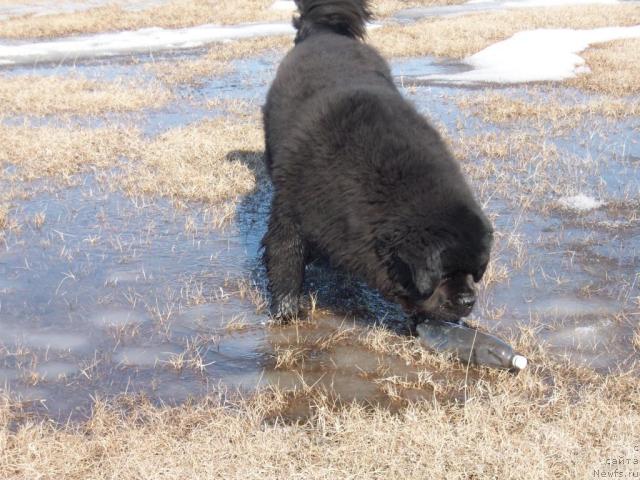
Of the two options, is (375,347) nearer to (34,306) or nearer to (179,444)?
(179,444)

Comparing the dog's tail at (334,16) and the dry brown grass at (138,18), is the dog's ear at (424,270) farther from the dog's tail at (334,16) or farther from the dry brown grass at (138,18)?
the dry brown grass at (138,18)

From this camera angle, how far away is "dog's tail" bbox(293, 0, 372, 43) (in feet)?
18.6

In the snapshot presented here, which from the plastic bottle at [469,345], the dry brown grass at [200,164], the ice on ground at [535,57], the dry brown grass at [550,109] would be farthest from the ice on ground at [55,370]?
the ice on ground at [535,57]

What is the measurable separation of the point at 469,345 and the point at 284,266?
1233 millimetres

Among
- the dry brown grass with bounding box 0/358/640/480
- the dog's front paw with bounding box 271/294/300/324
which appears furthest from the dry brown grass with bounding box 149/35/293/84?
the dry brown grass with bounding box 0/358/640/480

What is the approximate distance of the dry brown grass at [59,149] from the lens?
23.3 ft

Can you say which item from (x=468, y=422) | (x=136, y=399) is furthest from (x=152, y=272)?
(x=468, y=422)

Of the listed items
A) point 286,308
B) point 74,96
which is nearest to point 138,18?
point 74,96

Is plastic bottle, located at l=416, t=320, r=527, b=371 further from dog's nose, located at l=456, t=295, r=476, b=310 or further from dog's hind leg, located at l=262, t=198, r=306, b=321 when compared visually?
dog's hind leg, located at l=262, t=198, r=306, b=321

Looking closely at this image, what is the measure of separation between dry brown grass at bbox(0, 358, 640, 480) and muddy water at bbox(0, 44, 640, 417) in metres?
0.25

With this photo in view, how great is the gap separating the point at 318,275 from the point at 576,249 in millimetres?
1860

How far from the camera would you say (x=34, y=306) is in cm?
451

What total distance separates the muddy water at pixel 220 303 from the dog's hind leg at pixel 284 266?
0.14m

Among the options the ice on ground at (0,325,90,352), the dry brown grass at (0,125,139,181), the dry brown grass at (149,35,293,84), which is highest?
the dry brown grass at (149,35,293,84)
